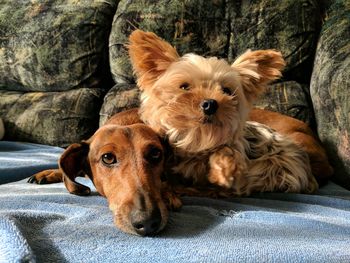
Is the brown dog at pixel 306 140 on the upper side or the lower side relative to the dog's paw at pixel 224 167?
lower

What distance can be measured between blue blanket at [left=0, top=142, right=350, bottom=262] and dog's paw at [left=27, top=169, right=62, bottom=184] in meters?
0.24

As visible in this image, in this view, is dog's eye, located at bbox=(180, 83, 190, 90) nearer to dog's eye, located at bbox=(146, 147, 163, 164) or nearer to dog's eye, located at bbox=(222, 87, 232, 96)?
dog's eye, located at bbox=(222, 87, 232, 96)

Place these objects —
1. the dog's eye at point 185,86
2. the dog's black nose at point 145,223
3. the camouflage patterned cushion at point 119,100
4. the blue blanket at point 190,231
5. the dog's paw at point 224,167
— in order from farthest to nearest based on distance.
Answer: the camouflage patterned cushion at point 119,100, the dog's eye at point 185,86, the dog's paw at point 224,167, the dog's black nose at point 145,223, the blue blanket at point 190,231

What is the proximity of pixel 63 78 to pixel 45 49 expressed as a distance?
21cm

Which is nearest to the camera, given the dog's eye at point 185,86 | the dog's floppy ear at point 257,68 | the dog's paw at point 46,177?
the dog's eye at point 185,86

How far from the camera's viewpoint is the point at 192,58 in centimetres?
148

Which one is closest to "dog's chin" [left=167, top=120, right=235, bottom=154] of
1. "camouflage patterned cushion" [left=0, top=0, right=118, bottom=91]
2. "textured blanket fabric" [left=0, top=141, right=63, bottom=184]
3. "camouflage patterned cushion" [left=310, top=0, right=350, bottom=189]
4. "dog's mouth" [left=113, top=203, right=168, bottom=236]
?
"dog's mouth" [left=113, top=203, right=168, bottom=236]

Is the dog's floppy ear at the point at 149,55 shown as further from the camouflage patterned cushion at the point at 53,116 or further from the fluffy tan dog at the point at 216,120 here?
the camouflage patterned cushion at the point at 53,116

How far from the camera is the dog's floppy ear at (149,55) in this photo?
4.91 feet

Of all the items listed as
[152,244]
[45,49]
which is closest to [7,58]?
[45,49]

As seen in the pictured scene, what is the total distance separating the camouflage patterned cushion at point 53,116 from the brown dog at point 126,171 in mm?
1017

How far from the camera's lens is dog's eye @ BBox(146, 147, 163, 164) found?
119 cm

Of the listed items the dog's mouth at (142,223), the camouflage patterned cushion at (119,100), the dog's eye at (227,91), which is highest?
the dog's eye at (227,91)

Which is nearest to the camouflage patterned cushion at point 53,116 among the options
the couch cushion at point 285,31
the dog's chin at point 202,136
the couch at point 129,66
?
the couch at point 129,66
